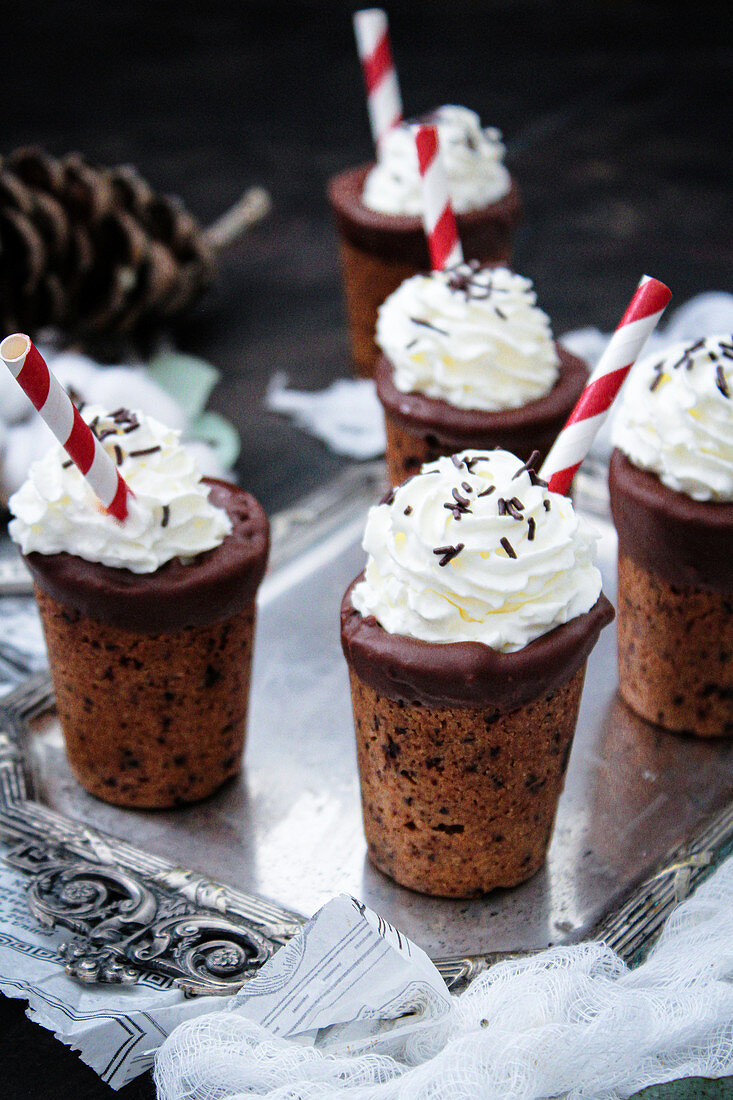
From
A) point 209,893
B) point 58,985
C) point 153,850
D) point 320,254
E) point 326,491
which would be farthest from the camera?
point 320,254

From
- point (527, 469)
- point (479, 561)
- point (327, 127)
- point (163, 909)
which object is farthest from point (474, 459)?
point (327, 127)

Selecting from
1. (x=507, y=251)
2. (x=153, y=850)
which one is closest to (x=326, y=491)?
(x=507, y=251)

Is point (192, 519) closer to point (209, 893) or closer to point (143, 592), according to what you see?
point (143, 592)

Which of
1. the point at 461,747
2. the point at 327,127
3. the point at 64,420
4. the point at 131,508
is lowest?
the point at 327,127

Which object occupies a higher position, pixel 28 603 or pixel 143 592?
pixel 143 592

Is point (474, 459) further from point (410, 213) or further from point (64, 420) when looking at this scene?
point (410, 213)

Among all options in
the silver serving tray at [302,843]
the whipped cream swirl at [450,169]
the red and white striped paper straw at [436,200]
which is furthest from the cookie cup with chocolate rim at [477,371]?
the whipped cream swirl at [450,169]
